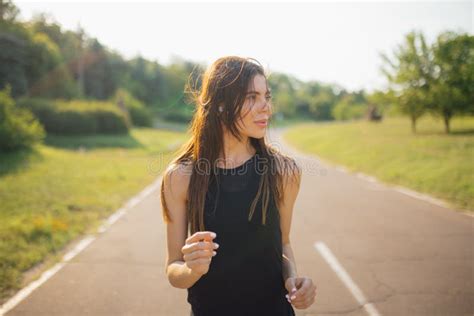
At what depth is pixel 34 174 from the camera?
9984 mm

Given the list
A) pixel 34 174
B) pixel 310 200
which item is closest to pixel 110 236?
pixel 310 200

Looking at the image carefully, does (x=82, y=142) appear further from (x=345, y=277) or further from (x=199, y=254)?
(x=199, y=254)

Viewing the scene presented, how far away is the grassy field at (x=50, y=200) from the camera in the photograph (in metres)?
4.75

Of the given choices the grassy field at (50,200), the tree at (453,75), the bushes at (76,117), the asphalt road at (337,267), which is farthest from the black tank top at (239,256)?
the bushes at (76,117)

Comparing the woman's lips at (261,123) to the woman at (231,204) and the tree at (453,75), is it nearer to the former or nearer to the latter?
the woman at (231,204)

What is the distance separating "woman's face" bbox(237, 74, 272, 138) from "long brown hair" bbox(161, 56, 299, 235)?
0.03m

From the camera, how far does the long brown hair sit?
1786 mm

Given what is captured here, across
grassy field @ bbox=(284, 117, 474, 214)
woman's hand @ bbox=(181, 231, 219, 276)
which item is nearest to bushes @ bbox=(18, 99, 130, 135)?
grassy field @ bbox=(284, 117, 474, 214)

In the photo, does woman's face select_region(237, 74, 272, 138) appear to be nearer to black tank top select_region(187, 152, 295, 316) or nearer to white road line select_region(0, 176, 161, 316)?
black tank top select_region(187, 152, 295, 316)

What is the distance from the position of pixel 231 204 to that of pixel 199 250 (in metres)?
0.40

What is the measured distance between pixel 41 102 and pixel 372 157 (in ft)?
81.2

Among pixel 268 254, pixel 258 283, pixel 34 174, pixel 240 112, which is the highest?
pixel 240 112

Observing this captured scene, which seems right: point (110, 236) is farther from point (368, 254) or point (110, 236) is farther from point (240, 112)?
point (240, 112)

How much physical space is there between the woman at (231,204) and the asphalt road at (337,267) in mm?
732
